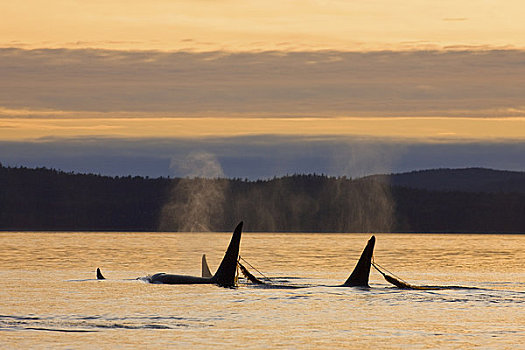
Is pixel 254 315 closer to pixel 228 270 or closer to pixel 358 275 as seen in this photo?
pixel 228 270

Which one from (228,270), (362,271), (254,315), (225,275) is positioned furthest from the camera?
(225,275)

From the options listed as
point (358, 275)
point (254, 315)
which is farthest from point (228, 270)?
point (254, 315)

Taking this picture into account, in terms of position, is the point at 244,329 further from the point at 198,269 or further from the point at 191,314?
the point at 198,269

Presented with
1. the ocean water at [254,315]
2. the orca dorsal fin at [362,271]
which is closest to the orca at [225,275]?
the ocean water at [254,315]

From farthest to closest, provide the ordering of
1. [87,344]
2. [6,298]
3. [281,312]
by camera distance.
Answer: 1. [6,298]
2. [281,312]
3. [87,344]

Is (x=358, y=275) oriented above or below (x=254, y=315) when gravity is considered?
above

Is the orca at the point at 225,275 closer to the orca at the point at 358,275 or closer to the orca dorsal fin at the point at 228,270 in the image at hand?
the orca dorsal fin at the point at 228,270

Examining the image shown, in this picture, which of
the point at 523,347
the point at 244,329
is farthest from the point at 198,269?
the point at 523,347

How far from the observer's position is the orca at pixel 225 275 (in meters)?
75.7

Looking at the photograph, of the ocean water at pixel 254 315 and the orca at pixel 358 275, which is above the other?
the orca at pixel 358 275

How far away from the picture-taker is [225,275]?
7988cm

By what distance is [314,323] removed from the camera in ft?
186

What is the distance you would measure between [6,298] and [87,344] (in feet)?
73.7

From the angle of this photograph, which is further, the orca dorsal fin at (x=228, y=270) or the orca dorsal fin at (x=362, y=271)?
the orca dorsal fin at (x=362, y=271)
